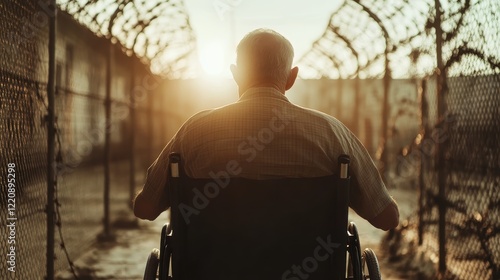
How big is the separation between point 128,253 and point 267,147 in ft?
17.8

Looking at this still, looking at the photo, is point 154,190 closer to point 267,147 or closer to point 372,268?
point 267,147

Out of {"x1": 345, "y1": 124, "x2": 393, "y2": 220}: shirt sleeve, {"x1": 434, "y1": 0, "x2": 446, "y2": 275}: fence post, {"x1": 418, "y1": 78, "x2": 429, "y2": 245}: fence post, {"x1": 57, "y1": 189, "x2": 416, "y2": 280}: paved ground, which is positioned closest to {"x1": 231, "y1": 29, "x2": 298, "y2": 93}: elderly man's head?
{"x1": 345, "y1": 124, "x2": 393, "y2": 220}: shirt sleeve

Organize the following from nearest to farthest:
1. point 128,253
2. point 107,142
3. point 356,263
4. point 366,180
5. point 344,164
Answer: point 344,164 < point 366,180 < point 356,263 < point 128,253 < point 107,142

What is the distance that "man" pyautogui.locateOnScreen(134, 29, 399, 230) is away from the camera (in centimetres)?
253

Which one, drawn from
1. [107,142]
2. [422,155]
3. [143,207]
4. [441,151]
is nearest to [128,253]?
[107,142]

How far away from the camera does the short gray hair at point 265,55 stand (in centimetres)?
266

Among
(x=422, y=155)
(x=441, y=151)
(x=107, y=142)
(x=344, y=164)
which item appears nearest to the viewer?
(x=344, y=164)

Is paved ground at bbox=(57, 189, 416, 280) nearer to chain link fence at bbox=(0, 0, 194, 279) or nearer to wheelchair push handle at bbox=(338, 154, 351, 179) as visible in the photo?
chain link fence at bbox=(0, 0, 194, 279)

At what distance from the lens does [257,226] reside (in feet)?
8.27

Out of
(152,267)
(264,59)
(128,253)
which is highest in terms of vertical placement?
(264,59)

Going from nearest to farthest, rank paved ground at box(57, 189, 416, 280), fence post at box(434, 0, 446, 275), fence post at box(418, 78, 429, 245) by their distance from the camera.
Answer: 1. fence post at box(434, 0, 446, 275)
2. paved ground at box(57, 189, 416, 280)
3. fence post at box(418, 78, 429, 245)

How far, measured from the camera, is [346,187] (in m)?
2.52

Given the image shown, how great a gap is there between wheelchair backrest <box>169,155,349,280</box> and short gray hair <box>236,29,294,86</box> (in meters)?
0.43

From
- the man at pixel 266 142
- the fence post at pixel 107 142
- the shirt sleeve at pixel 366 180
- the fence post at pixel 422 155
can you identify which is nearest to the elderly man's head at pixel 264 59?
the man at pixel 266 142
